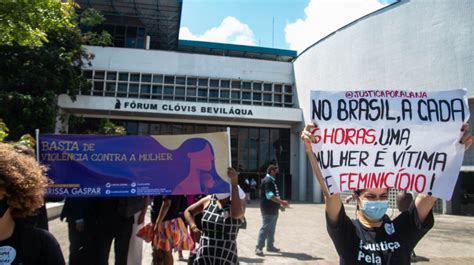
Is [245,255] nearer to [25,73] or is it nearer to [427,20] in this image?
[427,20]

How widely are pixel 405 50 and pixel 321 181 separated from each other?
20.3m

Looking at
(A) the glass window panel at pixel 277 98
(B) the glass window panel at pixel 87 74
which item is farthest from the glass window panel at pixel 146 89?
(A) the glass window panel at pixel 277 98

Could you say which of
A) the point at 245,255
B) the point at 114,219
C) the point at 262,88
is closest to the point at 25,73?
the point at 262,88

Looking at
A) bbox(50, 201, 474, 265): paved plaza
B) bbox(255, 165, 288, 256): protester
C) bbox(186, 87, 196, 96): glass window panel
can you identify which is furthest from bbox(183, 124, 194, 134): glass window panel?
bbox(255, 165, 288, 256): protester

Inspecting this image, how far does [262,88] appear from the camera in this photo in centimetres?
3056

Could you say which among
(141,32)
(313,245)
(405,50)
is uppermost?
(141,32)

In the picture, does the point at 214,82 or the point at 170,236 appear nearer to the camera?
the point at 170,236

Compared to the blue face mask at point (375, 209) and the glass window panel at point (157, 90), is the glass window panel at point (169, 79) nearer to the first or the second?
the glass window panel at point (157, 90)

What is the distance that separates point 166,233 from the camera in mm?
5648

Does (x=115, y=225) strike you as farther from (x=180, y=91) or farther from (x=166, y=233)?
(x=180, y=91)

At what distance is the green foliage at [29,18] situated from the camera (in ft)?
22.6

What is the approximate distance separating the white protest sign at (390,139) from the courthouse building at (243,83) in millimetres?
A: 19242

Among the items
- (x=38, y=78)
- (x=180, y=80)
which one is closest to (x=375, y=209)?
(x=38, y=78)

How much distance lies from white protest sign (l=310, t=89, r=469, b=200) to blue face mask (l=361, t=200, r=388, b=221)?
0.19 m
